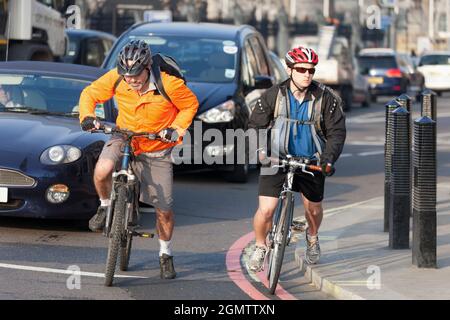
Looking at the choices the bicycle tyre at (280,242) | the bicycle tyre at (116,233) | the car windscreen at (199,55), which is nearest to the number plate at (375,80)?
the car windscreen at (199,55)

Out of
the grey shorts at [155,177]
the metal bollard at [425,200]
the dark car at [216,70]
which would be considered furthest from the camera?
the dark car at [216,70]

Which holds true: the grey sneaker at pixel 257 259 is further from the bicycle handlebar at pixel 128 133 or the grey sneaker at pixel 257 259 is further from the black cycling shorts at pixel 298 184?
the bicycle handlebar at pixel 128 133

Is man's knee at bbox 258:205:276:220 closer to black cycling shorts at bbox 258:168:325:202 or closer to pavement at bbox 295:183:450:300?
black cycling shorts at bbox 258:168:325:202

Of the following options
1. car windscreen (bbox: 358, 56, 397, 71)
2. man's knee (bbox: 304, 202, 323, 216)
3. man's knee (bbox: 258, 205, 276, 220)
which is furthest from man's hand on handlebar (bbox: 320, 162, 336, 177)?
car windscreen (bbox: 358, 56, 397, 71)

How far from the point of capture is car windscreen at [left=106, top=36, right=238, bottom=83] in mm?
16938

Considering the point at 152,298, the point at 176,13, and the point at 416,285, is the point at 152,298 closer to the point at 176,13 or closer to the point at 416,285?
the point at 416,285

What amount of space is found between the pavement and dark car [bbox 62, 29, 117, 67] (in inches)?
623

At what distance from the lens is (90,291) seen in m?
9.11

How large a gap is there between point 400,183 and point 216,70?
6.21 m

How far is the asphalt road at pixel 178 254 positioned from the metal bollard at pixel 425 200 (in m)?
0.94

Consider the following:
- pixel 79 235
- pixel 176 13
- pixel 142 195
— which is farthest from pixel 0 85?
pixel 176 13

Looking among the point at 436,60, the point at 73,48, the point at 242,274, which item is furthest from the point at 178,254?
the point at 436,60

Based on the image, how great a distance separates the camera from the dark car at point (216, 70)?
1609cm

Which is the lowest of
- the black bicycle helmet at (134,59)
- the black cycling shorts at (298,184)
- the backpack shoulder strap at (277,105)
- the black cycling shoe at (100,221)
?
the black cycling shoe at (100,221)
